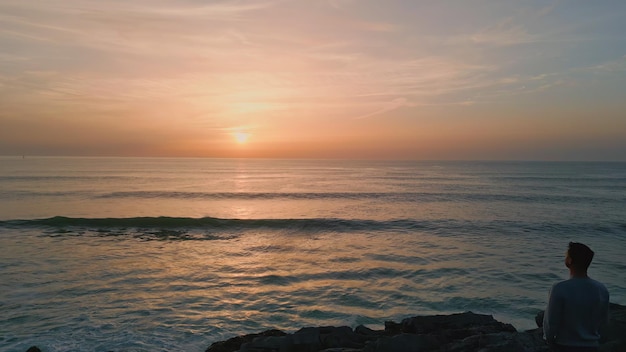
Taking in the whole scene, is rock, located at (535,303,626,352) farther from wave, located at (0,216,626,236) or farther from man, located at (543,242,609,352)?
wave, located at (0,216,626,236)

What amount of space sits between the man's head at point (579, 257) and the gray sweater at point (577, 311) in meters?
0.13

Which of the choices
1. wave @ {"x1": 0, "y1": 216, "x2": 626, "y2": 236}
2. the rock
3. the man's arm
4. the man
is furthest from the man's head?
wave @ {"x1": 0, "y1": 216, "x2": 626, "y2": 236}

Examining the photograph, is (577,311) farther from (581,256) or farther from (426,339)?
(426,339)

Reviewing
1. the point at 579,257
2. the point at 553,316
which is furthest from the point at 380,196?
the point at 579,257

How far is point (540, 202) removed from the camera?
41156 mm

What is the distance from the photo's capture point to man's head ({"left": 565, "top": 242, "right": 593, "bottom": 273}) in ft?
13.7

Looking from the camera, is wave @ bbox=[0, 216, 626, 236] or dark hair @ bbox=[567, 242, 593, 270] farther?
wave @ bbox=[0, 216, 626, 236]

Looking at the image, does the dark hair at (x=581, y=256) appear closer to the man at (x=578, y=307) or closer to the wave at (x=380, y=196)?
the man at (x=578, y=307)

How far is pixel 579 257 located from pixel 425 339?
401 cm

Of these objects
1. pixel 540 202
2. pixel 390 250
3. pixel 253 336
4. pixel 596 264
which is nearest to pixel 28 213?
pixel 390 250

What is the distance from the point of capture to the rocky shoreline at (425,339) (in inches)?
270

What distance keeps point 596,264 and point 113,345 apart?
17080 millimetres

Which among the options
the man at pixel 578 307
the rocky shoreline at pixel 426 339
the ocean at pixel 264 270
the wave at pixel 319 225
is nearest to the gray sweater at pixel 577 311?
the man at pixel 578 307

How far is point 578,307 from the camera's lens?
13.9ft
